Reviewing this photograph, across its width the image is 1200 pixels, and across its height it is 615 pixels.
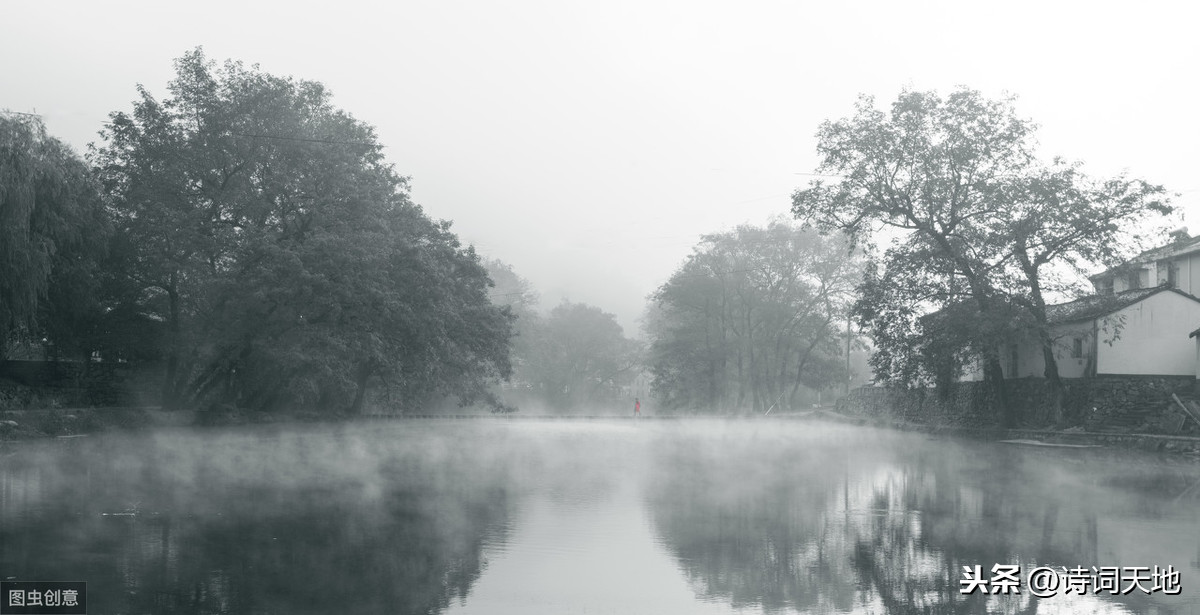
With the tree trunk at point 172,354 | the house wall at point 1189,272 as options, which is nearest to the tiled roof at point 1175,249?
the house wall at point 1189,272

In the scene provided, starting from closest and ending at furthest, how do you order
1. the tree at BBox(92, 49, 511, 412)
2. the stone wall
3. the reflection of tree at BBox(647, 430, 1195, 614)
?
1. the reflection of tree at BBox(647, 430, 1195, 614)
2. the stone wall
3. the tree at BBox(92, 49, 511, 412)

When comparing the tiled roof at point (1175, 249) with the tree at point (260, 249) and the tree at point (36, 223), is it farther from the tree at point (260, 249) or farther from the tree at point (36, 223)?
the tree at point (36, 223)

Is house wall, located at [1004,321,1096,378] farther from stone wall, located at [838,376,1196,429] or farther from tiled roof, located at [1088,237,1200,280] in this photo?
tiled roof, located at [1088,237,1200,280]

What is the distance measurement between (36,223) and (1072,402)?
118ft

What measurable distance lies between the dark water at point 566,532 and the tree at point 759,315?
52.2m

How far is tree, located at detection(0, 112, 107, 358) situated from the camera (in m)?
30.5

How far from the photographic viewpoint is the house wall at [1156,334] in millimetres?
39938

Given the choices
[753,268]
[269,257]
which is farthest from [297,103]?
Result: [753,268]

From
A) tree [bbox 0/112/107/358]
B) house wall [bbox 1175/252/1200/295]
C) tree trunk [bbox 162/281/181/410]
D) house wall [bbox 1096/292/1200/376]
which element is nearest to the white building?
house wall [bbox 1096/292/1200/376]

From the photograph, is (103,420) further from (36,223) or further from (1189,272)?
(1189,272)

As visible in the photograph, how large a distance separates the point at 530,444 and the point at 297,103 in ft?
63.1

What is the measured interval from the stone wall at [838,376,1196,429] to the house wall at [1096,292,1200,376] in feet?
5.06

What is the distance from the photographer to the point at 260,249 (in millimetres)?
37562

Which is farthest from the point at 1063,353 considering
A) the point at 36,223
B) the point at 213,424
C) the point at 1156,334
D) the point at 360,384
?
the point at 36,223
